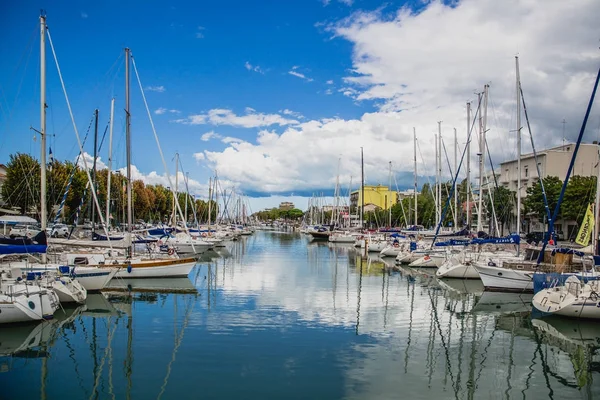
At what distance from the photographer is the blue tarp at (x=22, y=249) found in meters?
21.4

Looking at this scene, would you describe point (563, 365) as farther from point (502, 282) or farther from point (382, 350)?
point (502, 282)

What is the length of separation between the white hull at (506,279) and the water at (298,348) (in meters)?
0.94

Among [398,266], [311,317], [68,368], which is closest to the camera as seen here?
[68,368]

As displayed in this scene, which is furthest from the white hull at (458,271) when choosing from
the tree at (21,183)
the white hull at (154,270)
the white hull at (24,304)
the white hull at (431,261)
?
A: the tree at (21,183)

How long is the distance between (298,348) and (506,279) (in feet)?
58.3

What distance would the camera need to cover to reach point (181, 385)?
1356cm

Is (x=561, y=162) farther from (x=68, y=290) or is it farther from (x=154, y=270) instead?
(x=68, y=290)

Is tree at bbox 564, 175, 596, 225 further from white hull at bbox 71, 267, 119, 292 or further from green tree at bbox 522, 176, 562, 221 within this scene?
white hull at bbox 71, 267, 119, 292

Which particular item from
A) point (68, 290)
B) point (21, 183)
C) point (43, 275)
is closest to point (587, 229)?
point (68, 290)

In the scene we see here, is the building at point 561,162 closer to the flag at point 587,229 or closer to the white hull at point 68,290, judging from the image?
the flag at point 587,229

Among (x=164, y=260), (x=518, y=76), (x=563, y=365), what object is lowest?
(x=563, y=365)

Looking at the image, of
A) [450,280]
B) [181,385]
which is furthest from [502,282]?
[181,385]

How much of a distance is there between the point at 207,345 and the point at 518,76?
101 feet

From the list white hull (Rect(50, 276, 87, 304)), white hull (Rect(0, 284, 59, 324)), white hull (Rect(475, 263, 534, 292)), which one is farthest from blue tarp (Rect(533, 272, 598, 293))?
white hull (Rect(0, 284, 59, 324))
